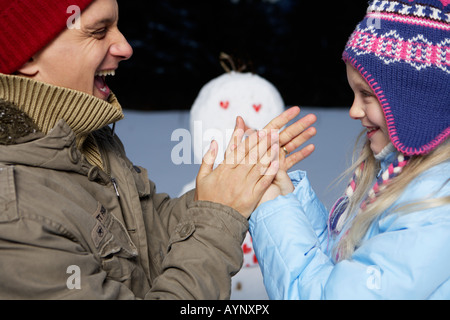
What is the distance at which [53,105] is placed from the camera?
3.69ft

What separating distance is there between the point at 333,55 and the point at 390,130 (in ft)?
11.2

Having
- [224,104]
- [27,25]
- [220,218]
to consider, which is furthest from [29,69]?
[224,104]

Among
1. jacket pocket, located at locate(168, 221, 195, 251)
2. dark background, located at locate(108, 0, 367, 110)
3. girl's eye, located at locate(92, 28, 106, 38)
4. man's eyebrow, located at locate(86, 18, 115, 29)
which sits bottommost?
jacket pocket, located at locate(168, 221, 195, 251)

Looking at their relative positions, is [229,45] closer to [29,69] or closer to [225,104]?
[225,104]

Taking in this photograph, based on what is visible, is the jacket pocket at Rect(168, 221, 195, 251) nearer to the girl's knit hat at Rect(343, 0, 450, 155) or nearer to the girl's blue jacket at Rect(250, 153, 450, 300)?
the girl's blue jacket at Rect(250, 153, 450, 300)

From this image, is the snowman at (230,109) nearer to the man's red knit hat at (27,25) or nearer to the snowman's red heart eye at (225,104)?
the snowman's red heart eye at (225,104)

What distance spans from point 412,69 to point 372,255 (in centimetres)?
40

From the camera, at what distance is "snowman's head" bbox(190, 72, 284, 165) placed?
217 cm

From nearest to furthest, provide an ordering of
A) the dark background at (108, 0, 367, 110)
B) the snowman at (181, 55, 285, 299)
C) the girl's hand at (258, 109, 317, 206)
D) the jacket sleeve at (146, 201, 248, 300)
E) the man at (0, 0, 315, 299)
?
the man at (0, 0, 315, 299), the jacket sleeve at (146, 201, 248, 300), the girl's hand at (258, 109, 317, 206), the snowman at (181, 55, 285, 299), the dark background at (108, 0, 367, 110)

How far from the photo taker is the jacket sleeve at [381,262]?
40.0 inches

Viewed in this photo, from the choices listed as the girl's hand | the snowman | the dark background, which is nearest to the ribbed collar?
the girl's hand

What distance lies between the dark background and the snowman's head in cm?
205

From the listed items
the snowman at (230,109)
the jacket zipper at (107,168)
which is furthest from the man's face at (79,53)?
the snowman at (230,109)

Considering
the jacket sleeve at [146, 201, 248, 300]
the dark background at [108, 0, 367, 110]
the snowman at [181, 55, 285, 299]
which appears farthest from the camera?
the dark background at [108, 0, 367, 110]
